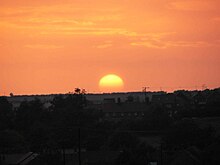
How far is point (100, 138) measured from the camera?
273 feet

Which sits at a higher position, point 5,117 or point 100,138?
point 5,117

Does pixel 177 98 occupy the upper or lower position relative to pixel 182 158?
upper

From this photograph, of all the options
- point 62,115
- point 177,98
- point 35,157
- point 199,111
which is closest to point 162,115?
point 199,111

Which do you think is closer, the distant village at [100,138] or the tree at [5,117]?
the distant village at [100,138]

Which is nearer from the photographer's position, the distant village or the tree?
the distant village

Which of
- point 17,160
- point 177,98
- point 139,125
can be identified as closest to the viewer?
point 17,160

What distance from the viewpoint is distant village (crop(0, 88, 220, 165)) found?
61.8 meters

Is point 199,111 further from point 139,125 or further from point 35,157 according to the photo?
point 35,157

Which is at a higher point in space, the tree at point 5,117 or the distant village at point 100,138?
the tree at point 5,117

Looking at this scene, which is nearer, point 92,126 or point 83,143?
point 83,143

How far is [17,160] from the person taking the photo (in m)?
65.4

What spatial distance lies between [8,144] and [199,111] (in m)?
26.3

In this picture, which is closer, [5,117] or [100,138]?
[100,138]

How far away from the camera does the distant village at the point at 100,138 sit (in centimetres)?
6181
